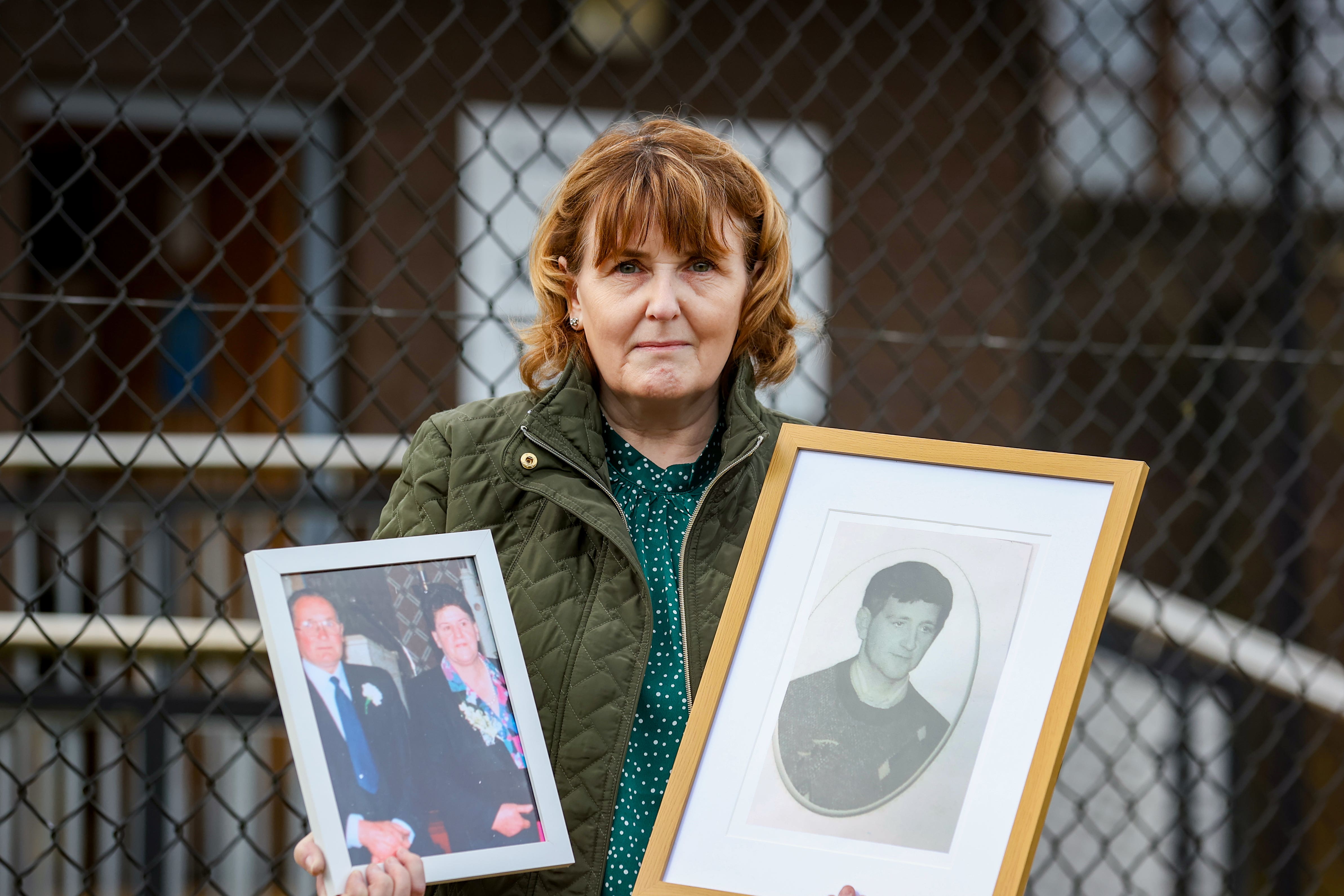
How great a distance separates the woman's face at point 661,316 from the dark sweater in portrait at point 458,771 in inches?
15.0

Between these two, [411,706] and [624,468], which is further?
[624,468]

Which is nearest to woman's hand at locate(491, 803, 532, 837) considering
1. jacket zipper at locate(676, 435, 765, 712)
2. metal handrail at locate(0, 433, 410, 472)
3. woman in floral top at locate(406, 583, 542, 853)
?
woman in floral top at locate(406, 583, 542, 853)

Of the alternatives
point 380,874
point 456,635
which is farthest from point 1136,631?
point 380,874

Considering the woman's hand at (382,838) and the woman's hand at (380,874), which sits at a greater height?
the woman's hand at (382,838)

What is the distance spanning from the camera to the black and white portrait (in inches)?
40.6

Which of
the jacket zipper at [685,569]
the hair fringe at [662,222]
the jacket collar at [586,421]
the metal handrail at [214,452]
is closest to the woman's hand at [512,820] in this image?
the jacket zipper at [685,569]

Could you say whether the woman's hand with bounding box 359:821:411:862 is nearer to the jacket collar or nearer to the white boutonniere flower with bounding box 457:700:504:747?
the white boutonniere flower with bounding box 457:700:504:747

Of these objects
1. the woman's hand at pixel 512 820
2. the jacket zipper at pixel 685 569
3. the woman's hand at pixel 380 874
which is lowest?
the woman's hand at pixel 380 874

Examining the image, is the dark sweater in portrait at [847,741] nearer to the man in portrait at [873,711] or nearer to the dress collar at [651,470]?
the man in portrait at [873,711]

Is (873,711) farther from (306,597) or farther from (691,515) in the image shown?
(306,597)

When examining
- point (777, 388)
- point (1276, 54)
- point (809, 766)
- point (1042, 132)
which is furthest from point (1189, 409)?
point (1042, 132)

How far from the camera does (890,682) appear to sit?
3.54ft

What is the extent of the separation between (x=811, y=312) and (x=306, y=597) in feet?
5.65

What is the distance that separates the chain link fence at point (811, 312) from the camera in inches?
106
